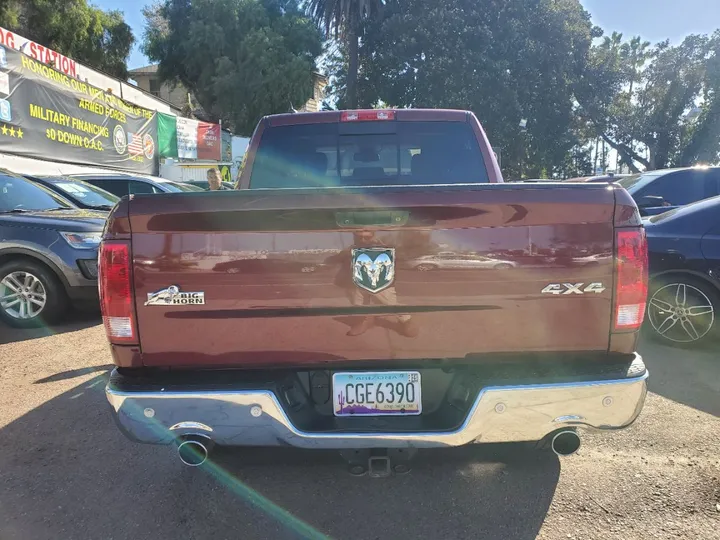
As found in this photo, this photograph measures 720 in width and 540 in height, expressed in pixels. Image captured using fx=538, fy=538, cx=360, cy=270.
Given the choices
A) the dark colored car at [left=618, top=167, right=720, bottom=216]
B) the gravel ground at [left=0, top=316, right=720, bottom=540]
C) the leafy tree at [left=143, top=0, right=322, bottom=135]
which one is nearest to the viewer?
the gravel ground at [left=0, top=316, right=720, bottom=540]

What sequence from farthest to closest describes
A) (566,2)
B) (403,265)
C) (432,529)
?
(566,2) → (432,529) → (403,265)

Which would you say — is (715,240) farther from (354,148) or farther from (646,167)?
(646,167)

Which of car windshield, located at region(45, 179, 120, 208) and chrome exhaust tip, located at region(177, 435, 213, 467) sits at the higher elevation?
car windshield, located at region(45, 179, 120, 208)

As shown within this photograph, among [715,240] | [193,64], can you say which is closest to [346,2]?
[193,64]

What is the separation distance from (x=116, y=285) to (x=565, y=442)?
6.58ft

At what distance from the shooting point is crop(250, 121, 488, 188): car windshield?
146 inches

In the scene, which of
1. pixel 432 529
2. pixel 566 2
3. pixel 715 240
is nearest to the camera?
pixel 432 529

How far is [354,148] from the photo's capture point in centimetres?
379

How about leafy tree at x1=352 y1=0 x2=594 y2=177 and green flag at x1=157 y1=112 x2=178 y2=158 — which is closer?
green flag at x1=157 y1=112 x2=178 y2=158

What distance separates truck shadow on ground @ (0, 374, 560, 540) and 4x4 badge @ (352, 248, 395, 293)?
0.88 meters

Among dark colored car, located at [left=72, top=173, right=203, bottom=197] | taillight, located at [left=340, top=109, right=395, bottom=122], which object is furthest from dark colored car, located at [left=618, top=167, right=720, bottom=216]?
dark colored car, located at [left=72, top=173, right=203, bottom=197]

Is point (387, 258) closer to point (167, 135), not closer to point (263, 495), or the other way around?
point (263, 495)

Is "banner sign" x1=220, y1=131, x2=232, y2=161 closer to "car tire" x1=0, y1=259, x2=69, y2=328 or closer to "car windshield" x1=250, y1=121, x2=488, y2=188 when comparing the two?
"car tire" x1=0, y1=259, x2=69, y2=328

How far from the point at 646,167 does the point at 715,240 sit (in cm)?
3465
